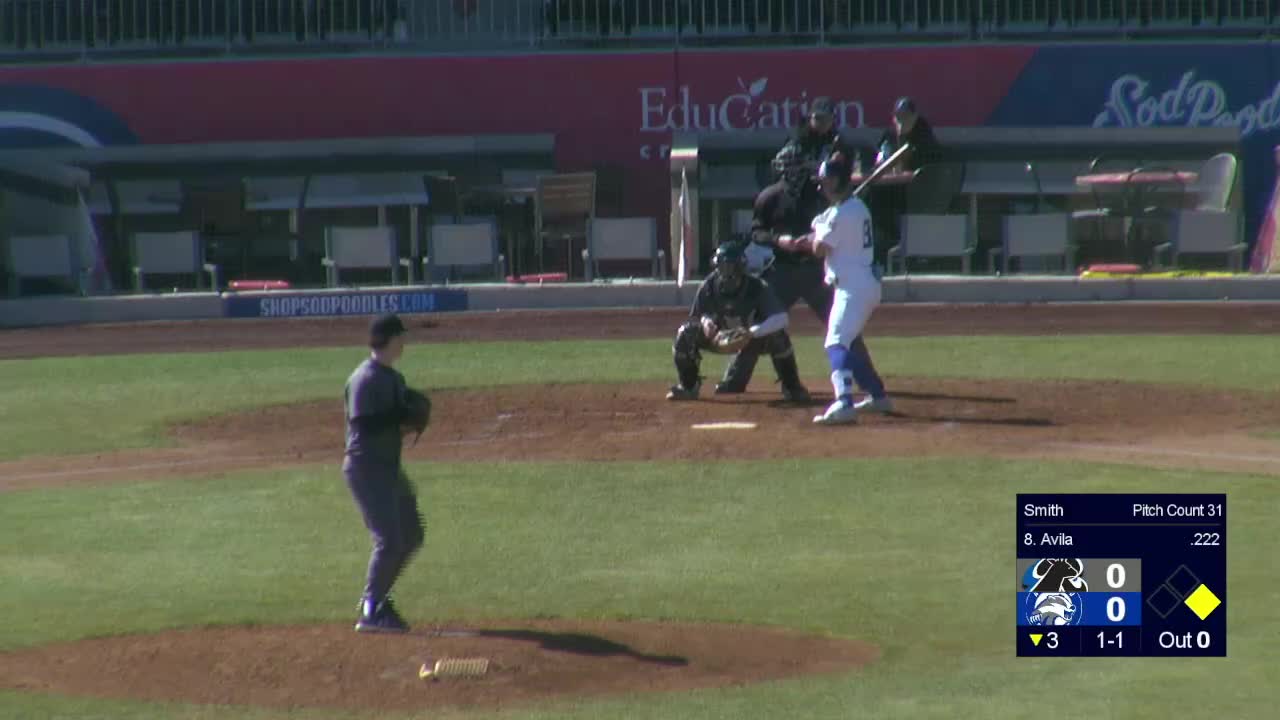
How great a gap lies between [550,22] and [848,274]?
1659 cm

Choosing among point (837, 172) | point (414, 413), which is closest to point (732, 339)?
point (837, 172)

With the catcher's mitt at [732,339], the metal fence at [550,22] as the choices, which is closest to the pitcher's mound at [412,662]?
the catcher's mitt at [732,339]

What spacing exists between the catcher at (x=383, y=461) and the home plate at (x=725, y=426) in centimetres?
642

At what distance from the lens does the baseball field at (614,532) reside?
892cm

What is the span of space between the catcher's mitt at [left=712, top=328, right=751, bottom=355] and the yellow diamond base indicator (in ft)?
25.2

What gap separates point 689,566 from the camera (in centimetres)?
1144

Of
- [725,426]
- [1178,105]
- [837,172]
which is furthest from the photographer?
[1178,105]

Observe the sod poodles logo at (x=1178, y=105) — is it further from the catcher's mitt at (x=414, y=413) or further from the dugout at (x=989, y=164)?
the catcher's mitt at (x=414, y=413)

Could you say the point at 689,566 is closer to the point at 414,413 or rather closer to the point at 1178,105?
the point at 414,413

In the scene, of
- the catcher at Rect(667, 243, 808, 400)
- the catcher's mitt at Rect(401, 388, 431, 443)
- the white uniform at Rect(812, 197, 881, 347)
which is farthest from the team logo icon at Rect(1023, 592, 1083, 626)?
the catcher at Rect(667, 243, 808, 400)

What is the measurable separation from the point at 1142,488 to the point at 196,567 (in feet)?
19.7

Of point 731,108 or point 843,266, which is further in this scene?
point 731,108

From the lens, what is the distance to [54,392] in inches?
788

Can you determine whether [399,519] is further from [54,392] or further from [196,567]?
[54,392]
